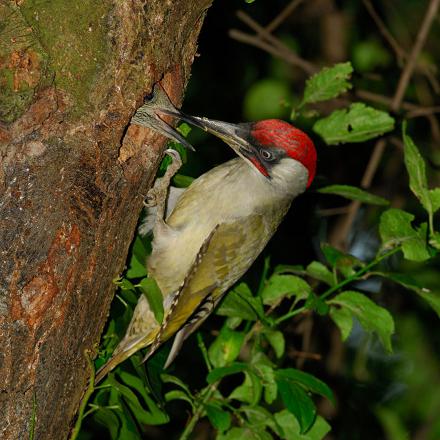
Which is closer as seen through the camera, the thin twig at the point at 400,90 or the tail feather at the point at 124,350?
the tail feather at the point at 124,350

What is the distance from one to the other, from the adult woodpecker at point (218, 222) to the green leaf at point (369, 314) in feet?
1.86

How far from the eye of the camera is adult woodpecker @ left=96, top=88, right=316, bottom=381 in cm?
302

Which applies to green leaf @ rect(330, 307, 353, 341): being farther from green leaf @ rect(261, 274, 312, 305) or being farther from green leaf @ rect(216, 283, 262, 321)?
green leaf @ rect(216, 283, 262, 321)

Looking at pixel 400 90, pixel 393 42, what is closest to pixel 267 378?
pixel 400 90

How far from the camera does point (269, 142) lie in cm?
307

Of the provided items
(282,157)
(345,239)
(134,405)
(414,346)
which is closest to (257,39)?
(345,239)

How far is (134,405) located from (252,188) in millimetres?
1085

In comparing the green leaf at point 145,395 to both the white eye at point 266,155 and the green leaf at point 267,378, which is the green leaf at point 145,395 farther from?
the white eye at point 266,155

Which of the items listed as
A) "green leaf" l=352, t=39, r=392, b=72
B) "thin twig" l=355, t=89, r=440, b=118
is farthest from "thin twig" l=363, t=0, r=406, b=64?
"green leaf" l=352, t=39, r=392, b=72

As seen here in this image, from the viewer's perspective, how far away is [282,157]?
3.12 m

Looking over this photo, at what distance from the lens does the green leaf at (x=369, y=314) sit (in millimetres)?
2650

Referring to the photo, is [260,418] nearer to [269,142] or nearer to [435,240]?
[435,240]

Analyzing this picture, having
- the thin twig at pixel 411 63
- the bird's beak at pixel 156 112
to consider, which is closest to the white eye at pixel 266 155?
the bird's beak at pixel 156 112

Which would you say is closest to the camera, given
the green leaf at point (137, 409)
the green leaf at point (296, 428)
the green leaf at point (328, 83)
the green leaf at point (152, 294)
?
the green leaf at point (152, 294)
